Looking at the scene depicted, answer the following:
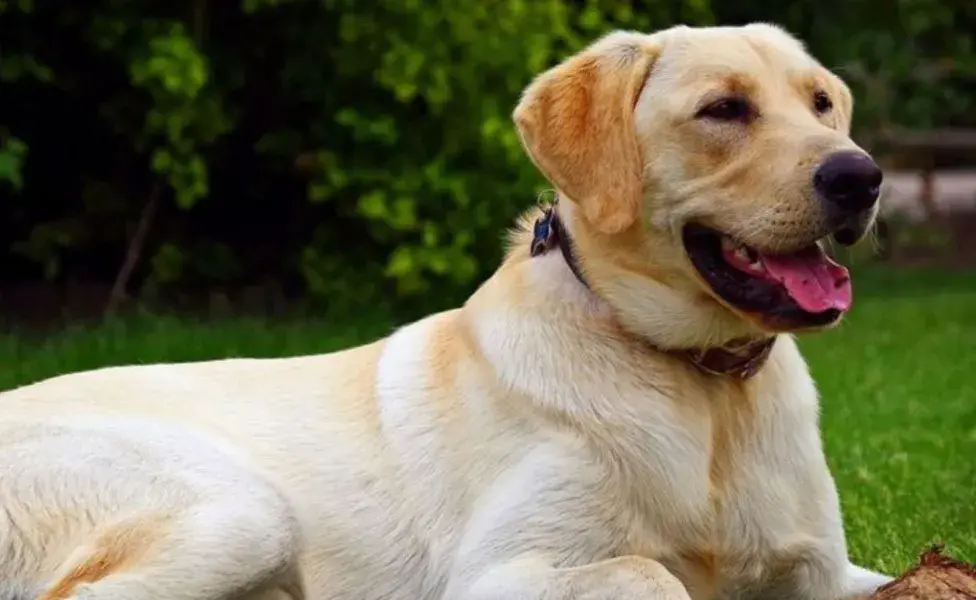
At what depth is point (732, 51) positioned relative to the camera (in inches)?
141

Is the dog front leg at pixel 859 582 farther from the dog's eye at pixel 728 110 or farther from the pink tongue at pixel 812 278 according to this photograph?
the dog's eye at pixel 728 110

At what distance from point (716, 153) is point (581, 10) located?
27.5 ft

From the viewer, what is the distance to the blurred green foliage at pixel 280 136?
33.2 ft

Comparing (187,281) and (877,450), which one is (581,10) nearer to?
(187,281)

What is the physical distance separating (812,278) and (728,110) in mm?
427

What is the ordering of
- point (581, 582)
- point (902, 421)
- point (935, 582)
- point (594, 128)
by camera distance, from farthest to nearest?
point (902, 421)
point (594, 128)
point (581, 582)
point (935, 582)

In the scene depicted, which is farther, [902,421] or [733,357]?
[902,421]

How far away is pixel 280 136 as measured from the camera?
438 inches

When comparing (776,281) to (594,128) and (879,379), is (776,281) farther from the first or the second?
(879,379)

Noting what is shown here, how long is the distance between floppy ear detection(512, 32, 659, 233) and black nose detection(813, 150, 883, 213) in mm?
418

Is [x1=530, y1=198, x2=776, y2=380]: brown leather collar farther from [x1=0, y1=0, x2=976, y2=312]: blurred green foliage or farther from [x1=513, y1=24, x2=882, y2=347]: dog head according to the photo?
[x1=0, y1=0, x2=976, y2=312]: blurred green foliage

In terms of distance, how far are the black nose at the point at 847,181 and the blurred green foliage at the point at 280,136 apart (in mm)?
6736

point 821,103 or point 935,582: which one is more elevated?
point 821,103

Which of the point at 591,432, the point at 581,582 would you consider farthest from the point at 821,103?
the point at 581,582
